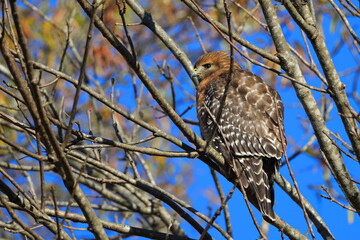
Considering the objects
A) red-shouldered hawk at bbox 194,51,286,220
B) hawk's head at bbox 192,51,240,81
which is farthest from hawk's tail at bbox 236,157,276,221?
hawk's head at bbox 192,51,240,81

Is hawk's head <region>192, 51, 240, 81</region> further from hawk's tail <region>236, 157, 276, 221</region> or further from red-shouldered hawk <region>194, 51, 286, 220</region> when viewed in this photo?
hawk's tail <region>236, 157, 276, 221</region>

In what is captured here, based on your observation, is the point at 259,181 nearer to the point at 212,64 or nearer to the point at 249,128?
the point at 249,128

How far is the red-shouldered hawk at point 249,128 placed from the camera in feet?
16.8

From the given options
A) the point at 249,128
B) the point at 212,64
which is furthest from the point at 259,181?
the point at 212,64

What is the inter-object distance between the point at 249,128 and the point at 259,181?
2.41 ft

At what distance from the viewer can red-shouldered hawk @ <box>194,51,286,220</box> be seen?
5.12 m

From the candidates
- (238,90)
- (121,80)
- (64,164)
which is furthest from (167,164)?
(64,164)

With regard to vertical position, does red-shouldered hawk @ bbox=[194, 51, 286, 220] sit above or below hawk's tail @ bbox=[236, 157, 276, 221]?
above

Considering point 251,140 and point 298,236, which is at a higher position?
point 251,140

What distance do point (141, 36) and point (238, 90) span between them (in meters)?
4.98

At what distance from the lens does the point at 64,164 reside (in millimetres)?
2883

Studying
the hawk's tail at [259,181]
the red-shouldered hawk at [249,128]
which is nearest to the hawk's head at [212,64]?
the red-shouldered hawk at [249,128]

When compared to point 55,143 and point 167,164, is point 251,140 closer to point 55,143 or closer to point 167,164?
point 55,143

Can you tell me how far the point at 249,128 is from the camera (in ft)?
18.6
